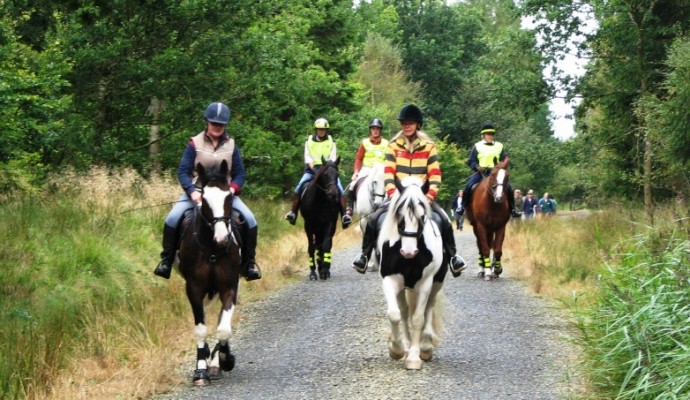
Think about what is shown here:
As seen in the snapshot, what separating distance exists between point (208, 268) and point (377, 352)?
2302mm

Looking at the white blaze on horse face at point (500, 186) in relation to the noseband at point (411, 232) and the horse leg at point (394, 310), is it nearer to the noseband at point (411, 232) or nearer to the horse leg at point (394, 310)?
the horse leg at point (394, 310)

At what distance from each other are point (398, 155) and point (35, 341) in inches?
167

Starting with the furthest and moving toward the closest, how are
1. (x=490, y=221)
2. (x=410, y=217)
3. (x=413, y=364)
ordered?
1. (x=490, y=221)
2. (x=413, y=364)
3. (x=410, y=217)

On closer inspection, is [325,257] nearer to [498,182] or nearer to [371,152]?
[371,152]

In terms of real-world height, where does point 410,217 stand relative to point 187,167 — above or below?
below

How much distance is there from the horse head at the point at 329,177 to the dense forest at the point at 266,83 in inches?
185

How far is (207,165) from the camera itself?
10023 millimetres

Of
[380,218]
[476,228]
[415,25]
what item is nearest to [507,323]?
[380,218]

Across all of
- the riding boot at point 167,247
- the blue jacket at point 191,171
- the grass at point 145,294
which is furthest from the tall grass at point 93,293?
the blue jacket at point 191,171

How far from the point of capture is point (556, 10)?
37250mm

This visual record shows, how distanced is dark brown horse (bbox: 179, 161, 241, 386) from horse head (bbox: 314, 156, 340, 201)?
25.5ft

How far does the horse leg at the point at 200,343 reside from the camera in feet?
31.8

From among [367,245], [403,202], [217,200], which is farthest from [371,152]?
[217,200]

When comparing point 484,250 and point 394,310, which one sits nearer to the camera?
point 394,310
